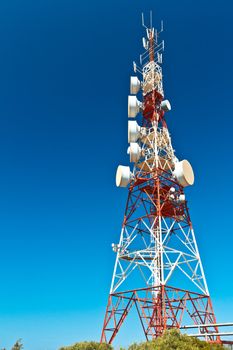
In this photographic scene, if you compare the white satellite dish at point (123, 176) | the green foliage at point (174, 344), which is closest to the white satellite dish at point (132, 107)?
the white satellite dish at point (123, 176)

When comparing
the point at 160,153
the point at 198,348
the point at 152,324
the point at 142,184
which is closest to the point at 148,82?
the point at 160,153

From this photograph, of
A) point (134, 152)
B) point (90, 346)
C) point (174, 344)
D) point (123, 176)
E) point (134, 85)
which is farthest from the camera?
point (134, 85)

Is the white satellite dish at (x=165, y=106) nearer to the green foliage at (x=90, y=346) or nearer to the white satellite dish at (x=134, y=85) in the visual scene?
the white satellite dish at (x=134, y=85)

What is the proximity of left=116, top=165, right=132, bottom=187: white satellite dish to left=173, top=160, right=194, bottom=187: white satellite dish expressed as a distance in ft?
16.3

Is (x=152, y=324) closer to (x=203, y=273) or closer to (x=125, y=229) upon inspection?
(x=203, y=273)

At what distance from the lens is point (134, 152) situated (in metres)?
40.3

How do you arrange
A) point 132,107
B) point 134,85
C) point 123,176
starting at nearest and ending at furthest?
point 123,176 < point 132,107 < point 134,85

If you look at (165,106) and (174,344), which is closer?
(174,344)

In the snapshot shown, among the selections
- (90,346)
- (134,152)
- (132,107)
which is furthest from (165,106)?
(90,346)

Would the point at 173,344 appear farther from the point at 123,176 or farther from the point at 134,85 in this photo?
the point at 134,85

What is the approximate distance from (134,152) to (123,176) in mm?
2959

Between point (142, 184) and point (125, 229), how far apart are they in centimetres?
519

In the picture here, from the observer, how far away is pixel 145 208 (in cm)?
3950

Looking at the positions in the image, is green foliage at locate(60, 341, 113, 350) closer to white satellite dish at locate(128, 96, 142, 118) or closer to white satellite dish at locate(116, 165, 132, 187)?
white satellite dish at locate(116, 165, 132, 187)
